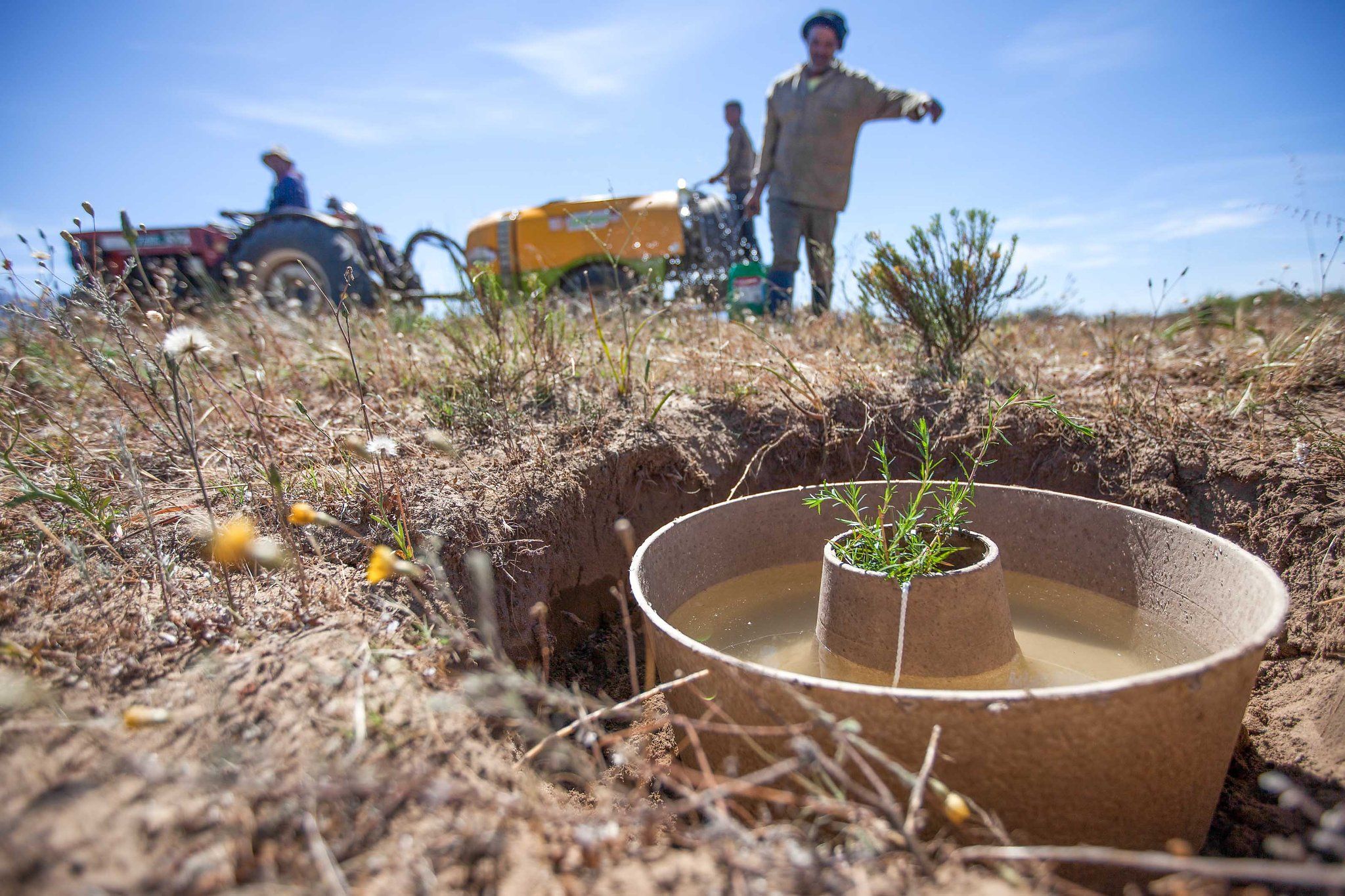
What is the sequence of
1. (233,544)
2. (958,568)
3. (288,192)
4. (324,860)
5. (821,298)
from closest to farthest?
(324,860), (233,544), (958,568), (821,298), (288,192)

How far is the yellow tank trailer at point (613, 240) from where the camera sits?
21.5 feet

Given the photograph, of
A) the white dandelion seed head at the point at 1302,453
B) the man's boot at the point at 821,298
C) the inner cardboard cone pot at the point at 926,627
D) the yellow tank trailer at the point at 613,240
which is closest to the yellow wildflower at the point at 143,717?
the inner cardboard cone pot at the point at 926,627

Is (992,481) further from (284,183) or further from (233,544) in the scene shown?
(284,183)

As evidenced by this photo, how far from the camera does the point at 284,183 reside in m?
7.21

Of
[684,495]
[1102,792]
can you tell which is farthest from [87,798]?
[684,495]

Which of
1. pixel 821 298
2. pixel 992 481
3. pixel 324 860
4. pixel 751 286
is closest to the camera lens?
pixel 324 860

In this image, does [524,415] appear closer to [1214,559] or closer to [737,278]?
[1214,559]

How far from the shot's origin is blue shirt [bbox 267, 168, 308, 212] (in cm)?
721

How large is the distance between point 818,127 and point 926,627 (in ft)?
14.1

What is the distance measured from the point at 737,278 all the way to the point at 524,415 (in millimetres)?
2944

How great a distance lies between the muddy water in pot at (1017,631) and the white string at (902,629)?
0.02 m

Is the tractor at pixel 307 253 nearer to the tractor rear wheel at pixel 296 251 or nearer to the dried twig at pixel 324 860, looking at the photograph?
the tractor rear wheel at pixel 296 251

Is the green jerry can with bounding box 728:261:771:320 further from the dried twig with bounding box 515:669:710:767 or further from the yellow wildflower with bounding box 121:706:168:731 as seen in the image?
the yellow wildflower with bounding box 121:706:168:731

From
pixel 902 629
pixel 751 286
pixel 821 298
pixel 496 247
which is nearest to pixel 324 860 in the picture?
pixel 902 629
